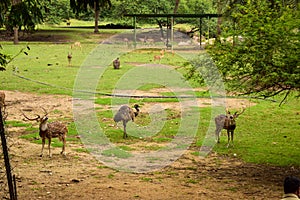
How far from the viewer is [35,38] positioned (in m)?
43.5

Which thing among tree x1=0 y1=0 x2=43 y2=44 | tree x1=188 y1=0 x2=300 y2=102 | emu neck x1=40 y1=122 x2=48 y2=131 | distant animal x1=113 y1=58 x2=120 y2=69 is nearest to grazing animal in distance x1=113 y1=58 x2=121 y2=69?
distant animal x1=113 y1=58 x2=120 y2=69

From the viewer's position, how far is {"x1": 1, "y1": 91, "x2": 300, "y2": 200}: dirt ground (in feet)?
29.9

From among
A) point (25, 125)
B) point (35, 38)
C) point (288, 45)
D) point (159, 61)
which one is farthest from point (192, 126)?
point (35, 38)

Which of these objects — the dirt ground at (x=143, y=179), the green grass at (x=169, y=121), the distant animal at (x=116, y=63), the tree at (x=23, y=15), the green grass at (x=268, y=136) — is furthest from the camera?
the distant animal at (x=116, y=63)

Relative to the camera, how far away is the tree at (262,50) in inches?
359

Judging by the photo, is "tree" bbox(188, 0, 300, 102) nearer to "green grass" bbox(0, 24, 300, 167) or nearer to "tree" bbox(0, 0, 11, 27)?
"green grass" bbox(0, 24, 300, 167)

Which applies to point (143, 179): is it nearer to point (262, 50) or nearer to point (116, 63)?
point (262, 50)

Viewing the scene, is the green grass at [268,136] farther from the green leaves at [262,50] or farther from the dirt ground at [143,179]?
the green leaves at [262,50]

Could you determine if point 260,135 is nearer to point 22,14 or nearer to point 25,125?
point 25,125

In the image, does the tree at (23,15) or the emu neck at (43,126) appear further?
the emu neck at (43,126)

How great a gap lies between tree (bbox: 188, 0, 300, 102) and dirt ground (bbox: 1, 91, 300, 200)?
1.64 metres

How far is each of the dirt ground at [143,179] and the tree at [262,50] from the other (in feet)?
5.38

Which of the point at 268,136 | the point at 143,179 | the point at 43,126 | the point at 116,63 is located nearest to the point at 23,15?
the point at 43,126

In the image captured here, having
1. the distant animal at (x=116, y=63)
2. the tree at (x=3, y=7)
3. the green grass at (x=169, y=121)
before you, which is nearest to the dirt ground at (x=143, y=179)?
the green grass at (x=169, y=121)
